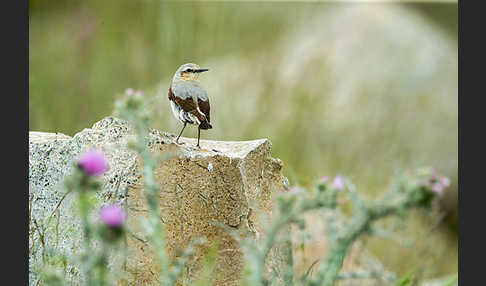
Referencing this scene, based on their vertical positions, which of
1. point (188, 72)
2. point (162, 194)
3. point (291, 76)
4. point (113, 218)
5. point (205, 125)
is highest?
point (291, 76)

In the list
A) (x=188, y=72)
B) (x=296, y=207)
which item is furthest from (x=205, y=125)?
(x=296, y=207)

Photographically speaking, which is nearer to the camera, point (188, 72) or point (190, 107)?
point (190, 107)

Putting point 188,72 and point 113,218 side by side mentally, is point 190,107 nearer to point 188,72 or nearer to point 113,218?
point 188,72

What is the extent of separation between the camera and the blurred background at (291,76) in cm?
432

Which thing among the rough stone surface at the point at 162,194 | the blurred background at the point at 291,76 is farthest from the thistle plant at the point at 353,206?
the blurred background at the point at 291,76

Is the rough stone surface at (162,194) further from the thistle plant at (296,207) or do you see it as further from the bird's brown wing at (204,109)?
the thistle plant at (296,207)

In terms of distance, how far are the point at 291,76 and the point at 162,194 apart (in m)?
3.29

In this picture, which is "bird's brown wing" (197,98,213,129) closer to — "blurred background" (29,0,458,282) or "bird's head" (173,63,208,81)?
"bird's head" (173,63,208,81)

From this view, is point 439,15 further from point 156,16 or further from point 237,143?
point 237,143

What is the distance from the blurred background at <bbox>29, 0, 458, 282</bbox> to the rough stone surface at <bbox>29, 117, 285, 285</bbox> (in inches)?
55.7

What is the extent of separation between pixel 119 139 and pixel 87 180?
39.7 inches

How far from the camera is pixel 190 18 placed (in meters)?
4.07

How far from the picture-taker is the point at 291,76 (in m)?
5.20

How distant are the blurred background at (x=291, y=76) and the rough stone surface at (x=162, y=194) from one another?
1415 mm
